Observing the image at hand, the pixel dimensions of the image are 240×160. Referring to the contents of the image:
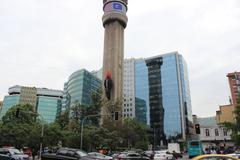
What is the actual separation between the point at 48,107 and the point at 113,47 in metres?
77.7

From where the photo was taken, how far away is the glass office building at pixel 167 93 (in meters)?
118

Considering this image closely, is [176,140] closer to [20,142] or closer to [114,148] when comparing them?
[114,148]

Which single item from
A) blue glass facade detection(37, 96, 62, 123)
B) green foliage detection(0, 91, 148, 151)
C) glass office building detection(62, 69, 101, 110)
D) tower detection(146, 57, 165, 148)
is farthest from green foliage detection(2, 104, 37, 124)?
blue glass facade detection(37, 96, 62, 123)

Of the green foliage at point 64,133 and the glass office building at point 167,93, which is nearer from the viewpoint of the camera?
the green foliage at point 64,133

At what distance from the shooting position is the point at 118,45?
96188 mm

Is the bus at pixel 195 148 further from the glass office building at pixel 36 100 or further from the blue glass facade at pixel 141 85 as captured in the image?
the glass office building at pixel 36 100

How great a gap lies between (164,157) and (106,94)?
54080 mm

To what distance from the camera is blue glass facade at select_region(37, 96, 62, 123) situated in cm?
15106

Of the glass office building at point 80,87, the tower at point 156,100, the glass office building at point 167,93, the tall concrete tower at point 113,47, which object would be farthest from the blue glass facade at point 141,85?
the tall concrete tower at point 113,47

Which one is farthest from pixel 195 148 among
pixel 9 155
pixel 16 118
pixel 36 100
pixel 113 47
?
pixel 36 100

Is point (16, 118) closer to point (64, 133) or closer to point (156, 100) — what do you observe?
point (64, 133)

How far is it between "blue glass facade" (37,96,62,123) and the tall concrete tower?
73.0 meters

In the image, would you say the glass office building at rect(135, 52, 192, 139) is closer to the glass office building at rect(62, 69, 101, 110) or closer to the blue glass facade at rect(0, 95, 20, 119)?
the glass office building at rect(62, 69, 101, 110)

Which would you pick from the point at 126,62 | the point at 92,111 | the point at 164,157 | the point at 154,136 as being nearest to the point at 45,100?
the point at 126,62
